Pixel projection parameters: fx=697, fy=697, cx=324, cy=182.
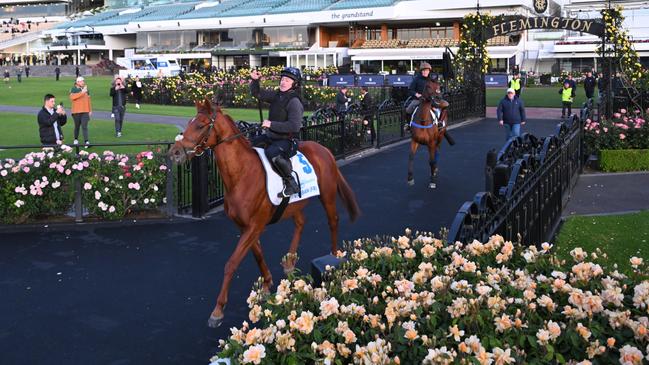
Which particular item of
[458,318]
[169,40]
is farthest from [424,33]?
[458,318]

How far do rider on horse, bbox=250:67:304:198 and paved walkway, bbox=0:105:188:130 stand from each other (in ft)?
59.2

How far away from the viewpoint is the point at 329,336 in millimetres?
3512

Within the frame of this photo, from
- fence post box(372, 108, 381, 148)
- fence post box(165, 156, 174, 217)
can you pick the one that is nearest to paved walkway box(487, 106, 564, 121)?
fence post box(372, 108, 381, 148)

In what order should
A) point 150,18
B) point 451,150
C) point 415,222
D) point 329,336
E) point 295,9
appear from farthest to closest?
point 150,18 < point 295,9 < point 451,150 < point 415,222 < point 329,336

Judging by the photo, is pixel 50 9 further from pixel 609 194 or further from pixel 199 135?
pixel 199 135

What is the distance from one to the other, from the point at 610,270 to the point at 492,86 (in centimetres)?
4942

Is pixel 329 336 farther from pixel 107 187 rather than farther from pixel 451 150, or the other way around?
pixel 451 150

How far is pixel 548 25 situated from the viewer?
27.5 meters

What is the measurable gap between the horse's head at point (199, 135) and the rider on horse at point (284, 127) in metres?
0.59

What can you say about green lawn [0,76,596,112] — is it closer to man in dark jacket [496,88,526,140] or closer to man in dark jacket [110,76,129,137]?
man in dark jacket [110,76,129,137]

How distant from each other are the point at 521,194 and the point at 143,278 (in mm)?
4392

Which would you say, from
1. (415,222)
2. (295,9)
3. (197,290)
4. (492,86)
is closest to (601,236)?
(415,222)

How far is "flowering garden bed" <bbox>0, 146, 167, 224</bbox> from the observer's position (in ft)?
36.1

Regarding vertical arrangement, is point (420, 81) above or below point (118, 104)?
above
